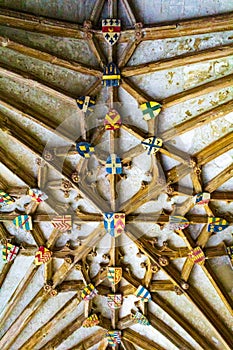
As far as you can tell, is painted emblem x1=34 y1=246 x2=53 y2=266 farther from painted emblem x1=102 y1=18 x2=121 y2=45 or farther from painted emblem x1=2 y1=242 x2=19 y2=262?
painted emblem x1=102 y1=18 x2=121 y2=45

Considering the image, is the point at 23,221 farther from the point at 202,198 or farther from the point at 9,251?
Answer: the point at 202,198

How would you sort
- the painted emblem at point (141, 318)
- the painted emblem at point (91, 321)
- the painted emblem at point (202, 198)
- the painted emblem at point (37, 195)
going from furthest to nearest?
the painted emblem at point (91, 321) < the painted emblem at point (141, 318) < the painted emblem at point (37, 195) < the painted emblem at point (202, 198)

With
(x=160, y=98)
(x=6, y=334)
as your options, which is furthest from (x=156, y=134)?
(x=6, y=334)

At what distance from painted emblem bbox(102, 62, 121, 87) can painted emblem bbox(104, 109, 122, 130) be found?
22.1 inches

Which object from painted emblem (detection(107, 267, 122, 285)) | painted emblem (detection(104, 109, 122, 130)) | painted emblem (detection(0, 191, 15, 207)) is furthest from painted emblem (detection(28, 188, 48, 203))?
painted emblem (detection(107, 267, 122, 285))

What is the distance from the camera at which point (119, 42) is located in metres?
9.32

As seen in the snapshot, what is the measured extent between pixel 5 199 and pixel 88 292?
2938 millimetres

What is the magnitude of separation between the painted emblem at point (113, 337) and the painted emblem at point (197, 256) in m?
2.92

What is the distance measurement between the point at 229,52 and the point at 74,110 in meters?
2.89

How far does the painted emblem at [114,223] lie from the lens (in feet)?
35.7

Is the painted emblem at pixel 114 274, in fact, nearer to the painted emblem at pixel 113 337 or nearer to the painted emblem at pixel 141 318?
the painted emblem at pixel 141 318

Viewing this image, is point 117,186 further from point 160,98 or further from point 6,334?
point 6,334

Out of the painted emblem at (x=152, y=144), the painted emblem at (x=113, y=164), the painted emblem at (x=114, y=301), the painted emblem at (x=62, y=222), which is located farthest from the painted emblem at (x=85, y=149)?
the painted emblem at (x=114, y=301)

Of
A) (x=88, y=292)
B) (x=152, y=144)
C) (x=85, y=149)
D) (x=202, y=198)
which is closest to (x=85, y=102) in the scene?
(x=85, y=149)
